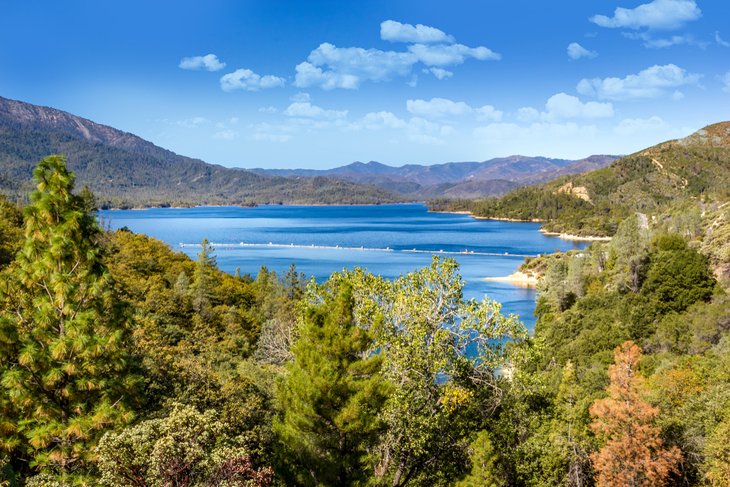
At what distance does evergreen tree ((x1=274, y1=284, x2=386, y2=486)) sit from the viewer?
39.8ft

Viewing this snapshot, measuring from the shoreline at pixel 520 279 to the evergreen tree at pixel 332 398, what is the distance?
8198 centimetres

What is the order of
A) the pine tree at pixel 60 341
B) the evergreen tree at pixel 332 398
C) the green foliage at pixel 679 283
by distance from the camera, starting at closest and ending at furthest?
the evergreen tree at pixel 332 398 → the pine tree at pixel 60 341 → the green foliage at pixel 679 283

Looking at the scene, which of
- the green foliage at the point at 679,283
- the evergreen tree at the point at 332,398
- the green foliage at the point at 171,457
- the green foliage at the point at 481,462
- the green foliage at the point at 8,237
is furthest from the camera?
the green foliage at the point at 679,283

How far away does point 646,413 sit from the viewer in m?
15.9

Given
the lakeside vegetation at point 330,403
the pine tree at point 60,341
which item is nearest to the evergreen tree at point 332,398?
the lakeside vegetation at point 330,403

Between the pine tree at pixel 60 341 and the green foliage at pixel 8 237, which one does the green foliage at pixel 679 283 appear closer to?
the pine tree at pixel 60 341

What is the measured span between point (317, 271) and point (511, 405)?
274ft

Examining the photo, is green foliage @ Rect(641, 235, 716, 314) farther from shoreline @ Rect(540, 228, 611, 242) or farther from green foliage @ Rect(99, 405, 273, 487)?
shoreline @ Rect(540, 228, 611, 242)

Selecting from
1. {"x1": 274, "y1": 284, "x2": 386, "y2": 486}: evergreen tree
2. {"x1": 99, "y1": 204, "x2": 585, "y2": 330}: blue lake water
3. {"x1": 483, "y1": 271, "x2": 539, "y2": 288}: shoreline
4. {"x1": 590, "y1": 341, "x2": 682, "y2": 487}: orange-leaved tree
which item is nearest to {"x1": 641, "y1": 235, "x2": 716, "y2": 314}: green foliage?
{"x1": 99, "y1": 204, "x2": 585, "y2": 330}: blue lake water

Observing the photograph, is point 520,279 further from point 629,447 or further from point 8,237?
point 629,447

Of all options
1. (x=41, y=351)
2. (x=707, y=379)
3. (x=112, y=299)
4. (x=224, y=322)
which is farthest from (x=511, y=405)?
(x=224, y=322)

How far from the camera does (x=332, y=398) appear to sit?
1229cm

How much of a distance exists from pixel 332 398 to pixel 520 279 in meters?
87.3

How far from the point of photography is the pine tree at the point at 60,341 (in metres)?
12.3
